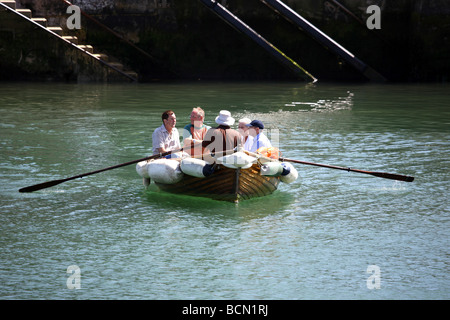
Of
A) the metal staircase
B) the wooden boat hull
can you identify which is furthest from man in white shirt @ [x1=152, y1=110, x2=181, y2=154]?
the metal staircase

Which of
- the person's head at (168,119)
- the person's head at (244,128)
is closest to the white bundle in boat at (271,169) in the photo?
the person's head at (244,128)

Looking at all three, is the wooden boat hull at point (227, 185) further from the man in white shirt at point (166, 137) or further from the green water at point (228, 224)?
the man in white shirt at point (166, 137)

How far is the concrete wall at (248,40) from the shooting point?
2794 centimetres

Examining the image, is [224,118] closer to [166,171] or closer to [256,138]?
[256,138]

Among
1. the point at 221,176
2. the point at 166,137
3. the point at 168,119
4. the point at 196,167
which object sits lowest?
the point at 221,176

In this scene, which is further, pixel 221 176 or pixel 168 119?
pixel 168 119

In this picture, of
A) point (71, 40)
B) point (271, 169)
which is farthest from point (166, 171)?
point (71, 40)

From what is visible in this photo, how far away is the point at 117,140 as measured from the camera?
1520 cm

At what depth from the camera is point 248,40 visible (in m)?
27.6

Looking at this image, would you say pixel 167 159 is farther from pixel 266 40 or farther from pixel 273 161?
pixel 266 40

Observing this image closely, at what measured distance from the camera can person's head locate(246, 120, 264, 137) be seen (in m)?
11.0

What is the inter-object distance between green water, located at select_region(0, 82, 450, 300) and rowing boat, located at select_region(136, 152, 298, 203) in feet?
0.52

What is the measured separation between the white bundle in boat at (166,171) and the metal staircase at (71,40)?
1659 cm

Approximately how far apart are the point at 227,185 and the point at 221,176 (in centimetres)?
15
